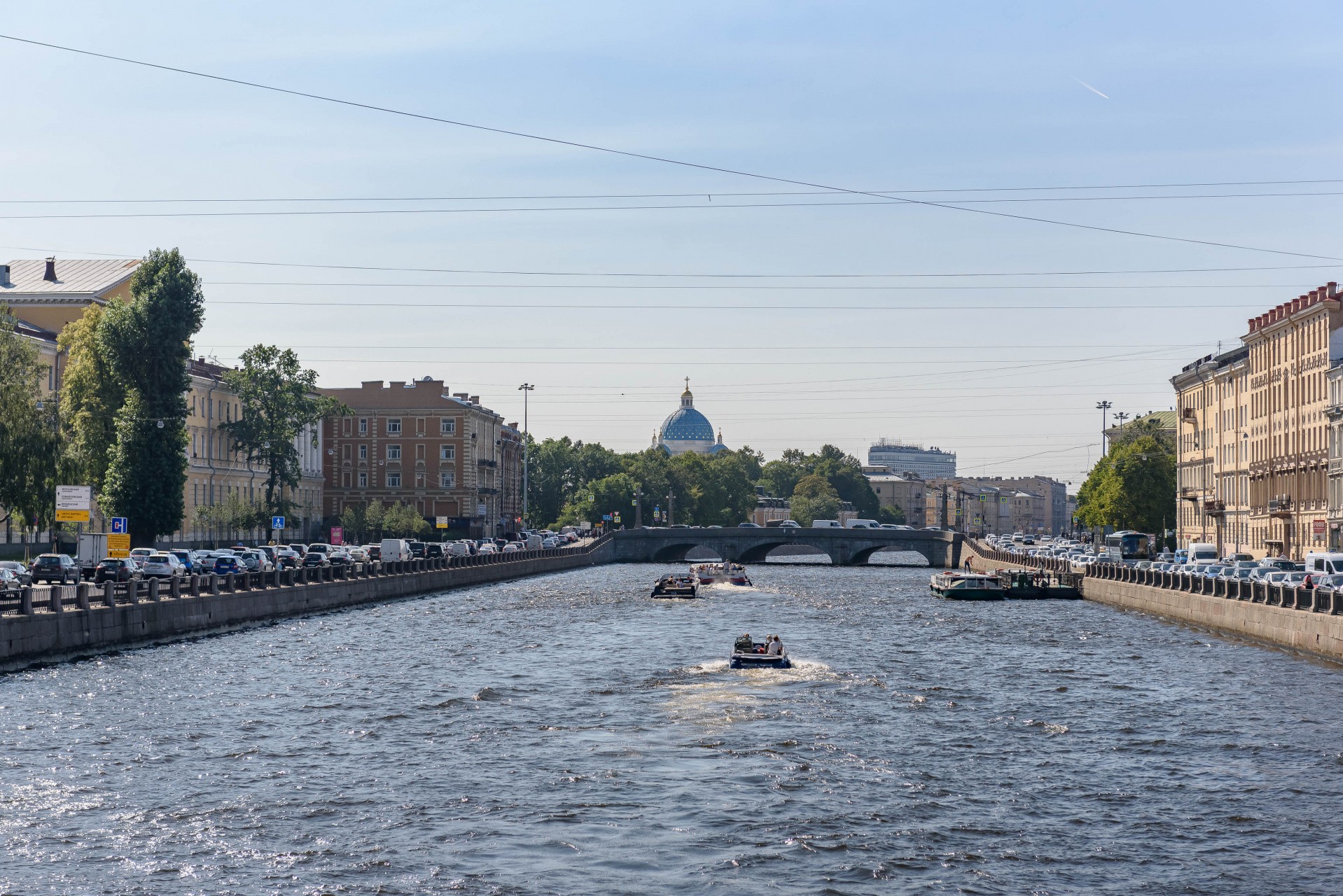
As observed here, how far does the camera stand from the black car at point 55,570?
203 feet

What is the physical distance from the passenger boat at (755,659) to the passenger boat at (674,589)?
4761 centimetres

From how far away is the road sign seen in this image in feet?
208

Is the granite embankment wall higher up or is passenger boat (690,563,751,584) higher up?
the granite embankment wall

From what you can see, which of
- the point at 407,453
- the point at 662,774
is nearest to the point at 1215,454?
the point at 407,453

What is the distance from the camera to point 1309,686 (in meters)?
44.8

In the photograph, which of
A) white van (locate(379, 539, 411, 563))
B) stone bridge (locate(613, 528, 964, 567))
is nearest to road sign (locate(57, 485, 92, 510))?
white van (locate(379, 539, 411, 563))

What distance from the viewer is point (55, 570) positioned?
212 feet

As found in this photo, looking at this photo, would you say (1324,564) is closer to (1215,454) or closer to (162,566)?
(162,566)

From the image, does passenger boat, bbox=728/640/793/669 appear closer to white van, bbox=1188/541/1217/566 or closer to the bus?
white van, bbox=1188/541/1217/566

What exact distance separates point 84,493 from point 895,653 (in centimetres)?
3278

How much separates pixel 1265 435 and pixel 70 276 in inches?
3467

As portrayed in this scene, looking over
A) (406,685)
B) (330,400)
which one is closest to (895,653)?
(406,685)

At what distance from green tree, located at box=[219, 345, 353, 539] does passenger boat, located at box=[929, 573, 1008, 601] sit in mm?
51079

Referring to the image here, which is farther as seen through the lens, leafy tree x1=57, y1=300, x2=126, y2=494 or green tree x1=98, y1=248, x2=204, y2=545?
leafy tree x1=57, y1=300, x2=126, y2=494
